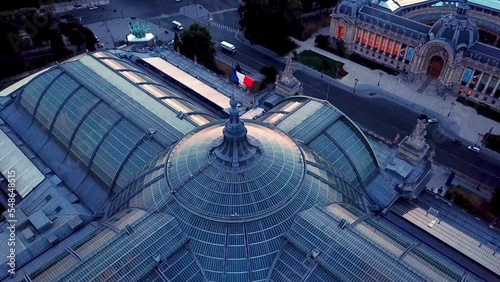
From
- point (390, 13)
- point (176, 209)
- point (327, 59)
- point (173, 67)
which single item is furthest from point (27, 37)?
point (390, 13)

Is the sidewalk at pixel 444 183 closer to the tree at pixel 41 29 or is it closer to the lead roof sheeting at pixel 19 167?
the lead roof sheeting at pixel 19 167

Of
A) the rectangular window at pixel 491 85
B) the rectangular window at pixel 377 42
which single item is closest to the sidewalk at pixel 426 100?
the rectangular window at pixel 491 85

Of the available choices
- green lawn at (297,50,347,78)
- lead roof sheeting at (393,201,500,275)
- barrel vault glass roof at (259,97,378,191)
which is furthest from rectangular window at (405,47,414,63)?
lead roof sheeting at (393,201,500,275)

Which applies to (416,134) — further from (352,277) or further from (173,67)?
(173,67)

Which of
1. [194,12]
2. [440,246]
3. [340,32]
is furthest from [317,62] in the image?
[440,246]

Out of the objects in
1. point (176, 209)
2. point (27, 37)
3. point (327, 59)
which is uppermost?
point (176, 209)

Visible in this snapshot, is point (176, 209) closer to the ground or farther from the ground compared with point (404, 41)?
farther from the ground

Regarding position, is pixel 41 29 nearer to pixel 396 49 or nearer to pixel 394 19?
pixel 394 19
